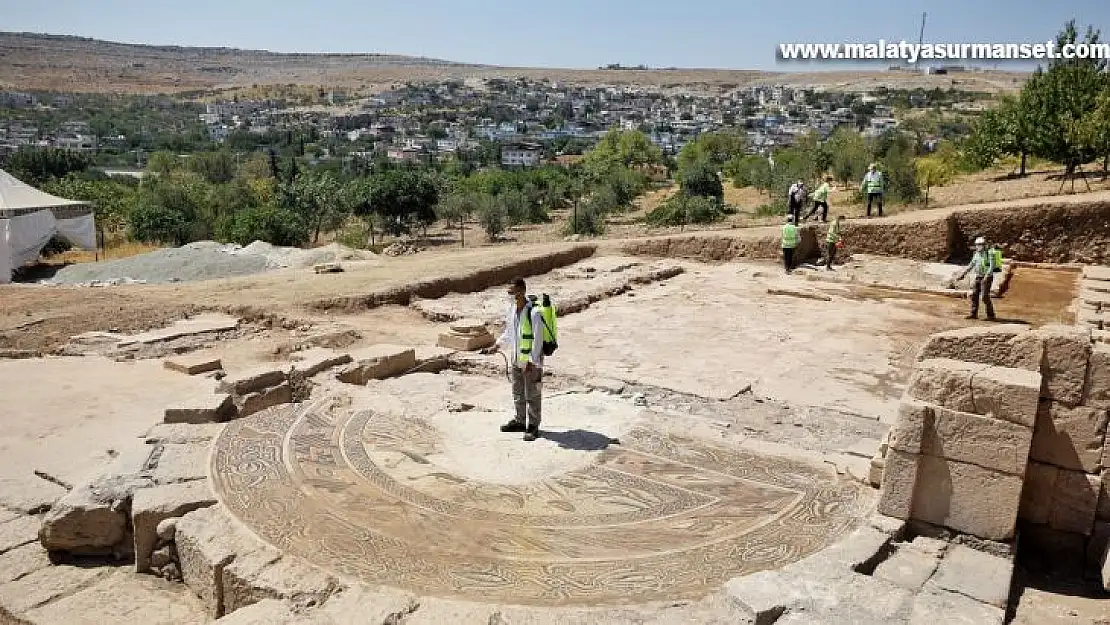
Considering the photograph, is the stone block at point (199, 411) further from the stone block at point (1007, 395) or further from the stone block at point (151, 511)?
the stone block at point (1007, 395)

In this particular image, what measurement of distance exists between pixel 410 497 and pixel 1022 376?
4513mm

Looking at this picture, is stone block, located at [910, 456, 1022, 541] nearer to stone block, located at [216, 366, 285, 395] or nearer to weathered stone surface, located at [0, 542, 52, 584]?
weathered stone surface, located at [0, 542, 52, 584]

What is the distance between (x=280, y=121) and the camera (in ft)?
469

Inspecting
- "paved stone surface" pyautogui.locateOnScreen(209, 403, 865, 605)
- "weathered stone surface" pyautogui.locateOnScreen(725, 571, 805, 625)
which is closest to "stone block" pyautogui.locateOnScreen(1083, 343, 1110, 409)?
"paved stone surface" pyautogui.locateOnScreen(209, 403, 865, 605)

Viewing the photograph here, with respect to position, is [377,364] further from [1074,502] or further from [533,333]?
[1074,502]

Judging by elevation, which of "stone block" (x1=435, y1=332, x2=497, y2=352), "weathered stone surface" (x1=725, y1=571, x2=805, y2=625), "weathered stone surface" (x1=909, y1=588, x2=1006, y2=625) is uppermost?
"weathered stone surface" (x1=725, y1=571, x2=805, y2=625)

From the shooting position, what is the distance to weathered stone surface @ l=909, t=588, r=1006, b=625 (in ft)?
15.9

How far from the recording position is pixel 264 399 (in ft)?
29.6

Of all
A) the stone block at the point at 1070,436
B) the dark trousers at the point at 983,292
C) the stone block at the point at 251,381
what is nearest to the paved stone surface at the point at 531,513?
the stone block at the point at 251,381

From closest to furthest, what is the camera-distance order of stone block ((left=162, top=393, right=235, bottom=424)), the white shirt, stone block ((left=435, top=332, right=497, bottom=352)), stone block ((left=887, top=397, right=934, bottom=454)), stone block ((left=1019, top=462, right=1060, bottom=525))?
stone block ((left=887, top=397, right=934, bottom=454)) → stone block ((left=1019, top=462, right=1060, bottom=525)) → the white shirt → stone block ((left=162, top=393, right=235, bottom=424)) → stone block ((left=435, top=332, right=497, bottom=352))

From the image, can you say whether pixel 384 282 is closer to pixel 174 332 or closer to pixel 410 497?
pixel 174 332

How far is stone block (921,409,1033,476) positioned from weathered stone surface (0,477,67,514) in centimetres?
704

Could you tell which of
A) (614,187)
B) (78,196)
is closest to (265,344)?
(78,196)

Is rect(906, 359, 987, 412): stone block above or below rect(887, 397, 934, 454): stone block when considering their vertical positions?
above
